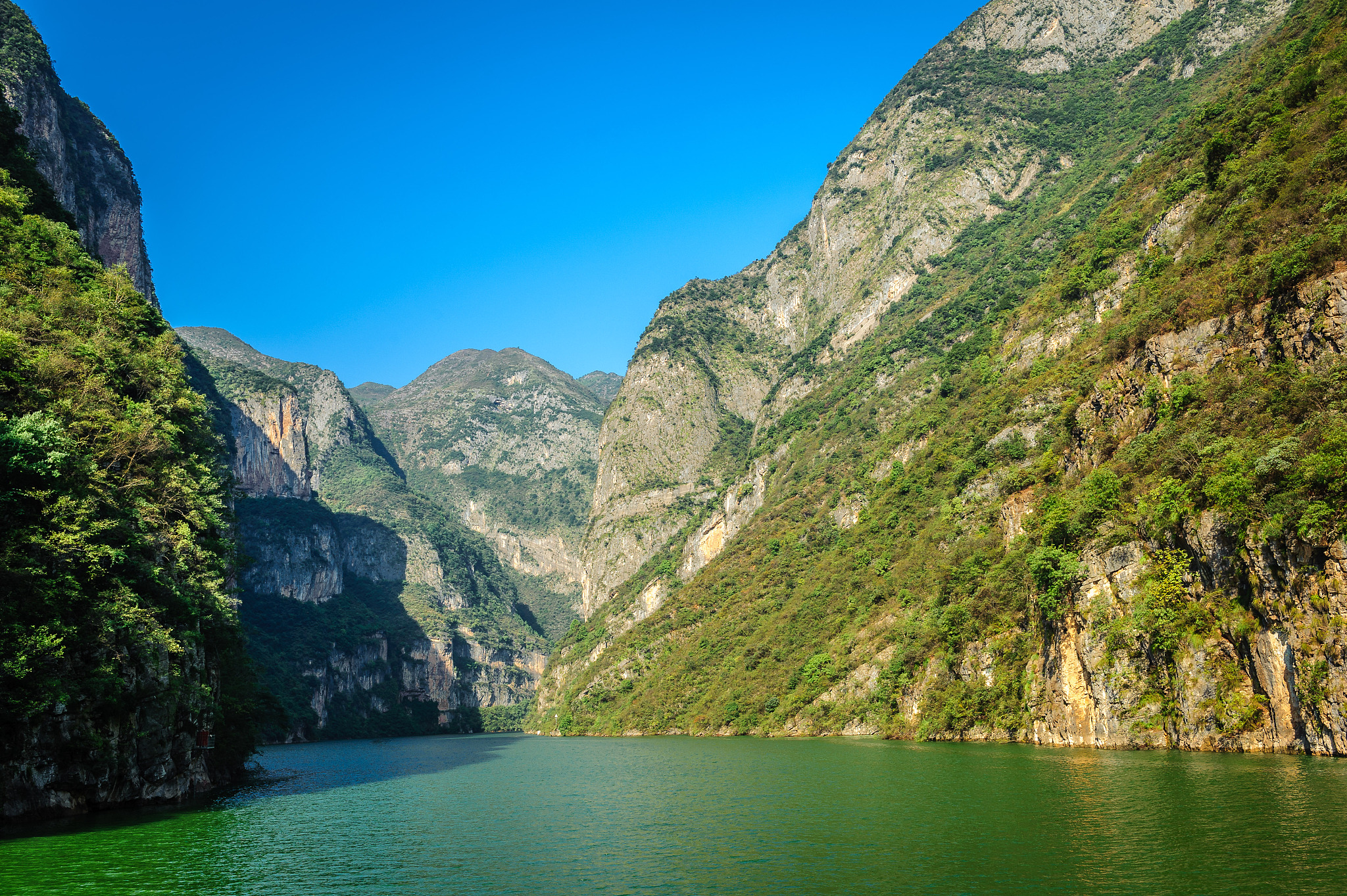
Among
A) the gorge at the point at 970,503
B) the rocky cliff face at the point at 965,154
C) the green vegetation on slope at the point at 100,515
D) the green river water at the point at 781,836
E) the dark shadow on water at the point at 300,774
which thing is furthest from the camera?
the rocky cliff face at the point at 965,154

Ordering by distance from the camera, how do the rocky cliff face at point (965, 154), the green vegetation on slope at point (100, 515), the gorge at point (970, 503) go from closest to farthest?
1. the green vegetation on slope at point (100, 515)
2. the gorge at point (970, 503)
3. the rocky cliff face at point (965, 154)

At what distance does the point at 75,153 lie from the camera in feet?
386

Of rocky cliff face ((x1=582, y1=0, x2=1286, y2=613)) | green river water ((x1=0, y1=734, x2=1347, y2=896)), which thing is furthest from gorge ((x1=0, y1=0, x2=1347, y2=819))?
rocky cliff face ((x1=582, y1=0, x2=1286, y2=613))

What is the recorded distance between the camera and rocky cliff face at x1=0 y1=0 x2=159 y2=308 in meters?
97.2

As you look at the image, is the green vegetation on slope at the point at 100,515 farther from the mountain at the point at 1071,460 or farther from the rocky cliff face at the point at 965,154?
the rocky cliff face at the point at 965,154

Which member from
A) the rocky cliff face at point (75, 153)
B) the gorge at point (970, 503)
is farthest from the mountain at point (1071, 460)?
the rocky cliff face at point (75, 153)

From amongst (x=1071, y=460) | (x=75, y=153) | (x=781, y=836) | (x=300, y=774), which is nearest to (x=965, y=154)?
(x=1071, y=460)

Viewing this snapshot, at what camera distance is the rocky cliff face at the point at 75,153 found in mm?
97188

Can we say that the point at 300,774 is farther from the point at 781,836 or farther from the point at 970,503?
the point at 970,503

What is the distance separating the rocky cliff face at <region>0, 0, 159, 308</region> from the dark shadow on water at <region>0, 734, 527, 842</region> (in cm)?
5583

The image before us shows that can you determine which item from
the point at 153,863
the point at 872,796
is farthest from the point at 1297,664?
the point at 153,863

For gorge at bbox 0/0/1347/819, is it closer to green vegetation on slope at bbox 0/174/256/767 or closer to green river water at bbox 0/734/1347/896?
green vegetation on slope at bbox 0/174/256/767

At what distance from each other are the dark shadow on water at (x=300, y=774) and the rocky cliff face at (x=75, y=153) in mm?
55832

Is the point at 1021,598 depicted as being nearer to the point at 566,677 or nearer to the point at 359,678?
the point at 566,677
